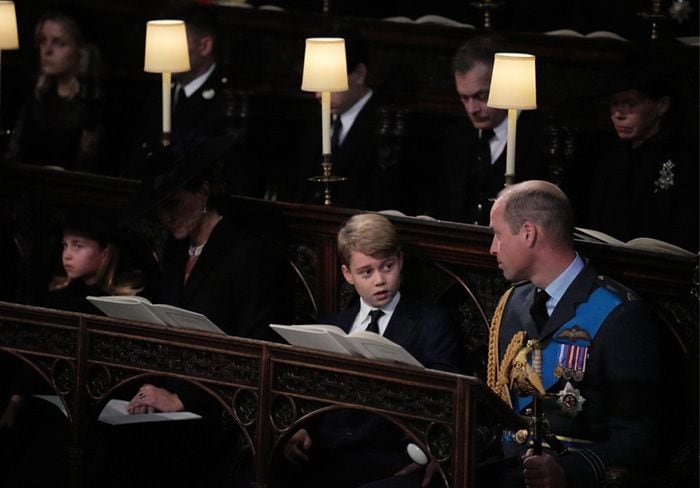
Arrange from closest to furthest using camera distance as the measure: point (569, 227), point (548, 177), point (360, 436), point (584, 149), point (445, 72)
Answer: point (569, 227)
point (360, 436)
point (548, 177)
point (584, 149)
point (445, 72)

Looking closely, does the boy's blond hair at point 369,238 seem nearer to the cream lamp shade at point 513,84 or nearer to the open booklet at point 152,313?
the open booklet at point 152,313

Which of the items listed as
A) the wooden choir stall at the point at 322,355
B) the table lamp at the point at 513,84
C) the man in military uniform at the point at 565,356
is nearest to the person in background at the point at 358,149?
the wooden choir stall at the point at 322,355

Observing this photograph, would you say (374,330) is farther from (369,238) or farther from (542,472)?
(542,472)

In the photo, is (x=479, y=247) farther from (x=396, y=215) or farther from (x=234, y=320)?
(x=234, y=320)

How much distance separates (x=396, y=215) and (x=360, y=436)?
1.03 m

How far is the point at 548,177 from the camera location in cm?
762

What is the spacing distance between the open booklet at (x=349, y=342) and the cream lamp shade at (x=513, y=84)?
1.59 metres

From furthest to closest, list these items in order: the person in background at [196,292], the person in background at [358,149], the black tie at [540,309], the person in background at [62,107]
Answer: the person in background at [62,107], the person in background at [358,149], the person in background at [196,292], the black tie at [540,309]

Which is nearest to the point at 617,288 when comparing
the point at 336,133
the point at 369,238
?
the point at 369,238

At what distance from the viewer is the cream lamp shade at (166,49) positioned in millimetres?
7887

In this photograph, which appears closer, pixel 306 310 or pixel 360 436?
pixel 360 436

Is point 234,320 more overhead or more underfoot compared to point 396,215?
more underfoot

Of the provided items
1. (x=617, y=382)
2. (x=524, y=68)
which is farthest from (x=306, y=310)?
(x=617, y=382)

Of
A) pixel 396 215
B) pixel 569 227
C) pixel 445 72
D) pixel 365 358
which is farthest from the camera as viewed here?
pixel 445 72
